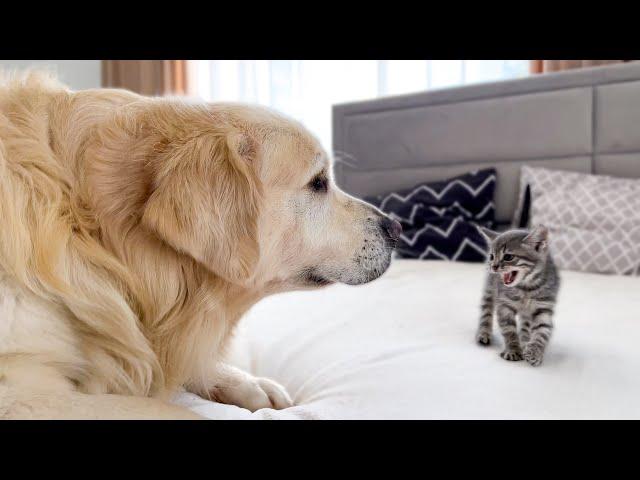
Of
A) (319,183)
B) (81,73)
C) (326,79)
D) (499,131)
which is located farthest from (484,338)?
(81,73)

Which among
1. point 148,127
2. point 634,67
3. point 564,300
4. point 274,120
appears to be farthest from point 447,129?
point 148,127

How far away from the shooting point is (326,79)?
3.71m

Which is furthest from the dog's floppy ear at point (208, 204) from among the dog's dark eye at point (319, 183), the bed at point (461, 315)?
the bed at point (461, 315)

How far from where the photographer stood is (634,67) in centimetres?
231

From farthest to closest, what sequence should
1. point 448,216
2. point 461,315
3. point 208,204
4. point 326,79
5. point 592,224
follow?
point 326,79, point 448,216, point 592,224, point 461,315, point 208,204

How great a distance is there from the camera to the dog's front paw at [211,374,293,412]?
0.94m

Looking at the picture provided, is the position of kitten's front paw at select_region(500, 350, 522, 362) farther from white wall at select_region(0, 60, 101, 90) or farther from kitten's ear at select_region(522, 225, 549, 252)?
white wall at select_region(0, 60, 101, 90)

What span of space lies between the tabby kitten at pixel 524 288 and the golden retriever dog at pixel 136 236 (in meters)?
0.32

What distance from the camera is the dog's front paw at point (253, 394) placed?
3.07 feet

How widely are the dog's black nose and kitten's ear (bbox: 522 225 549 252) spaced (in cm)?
31

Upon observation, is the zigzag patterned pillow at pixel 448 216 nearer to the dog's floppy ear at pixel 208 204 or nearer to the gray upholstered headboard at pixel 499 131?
the gray upholstered headboard at pixel 499 131

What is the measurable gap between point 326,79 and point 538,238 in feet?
10.2

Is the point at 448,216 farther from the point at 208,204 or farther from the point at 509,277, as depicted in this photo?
the point at 208,204
